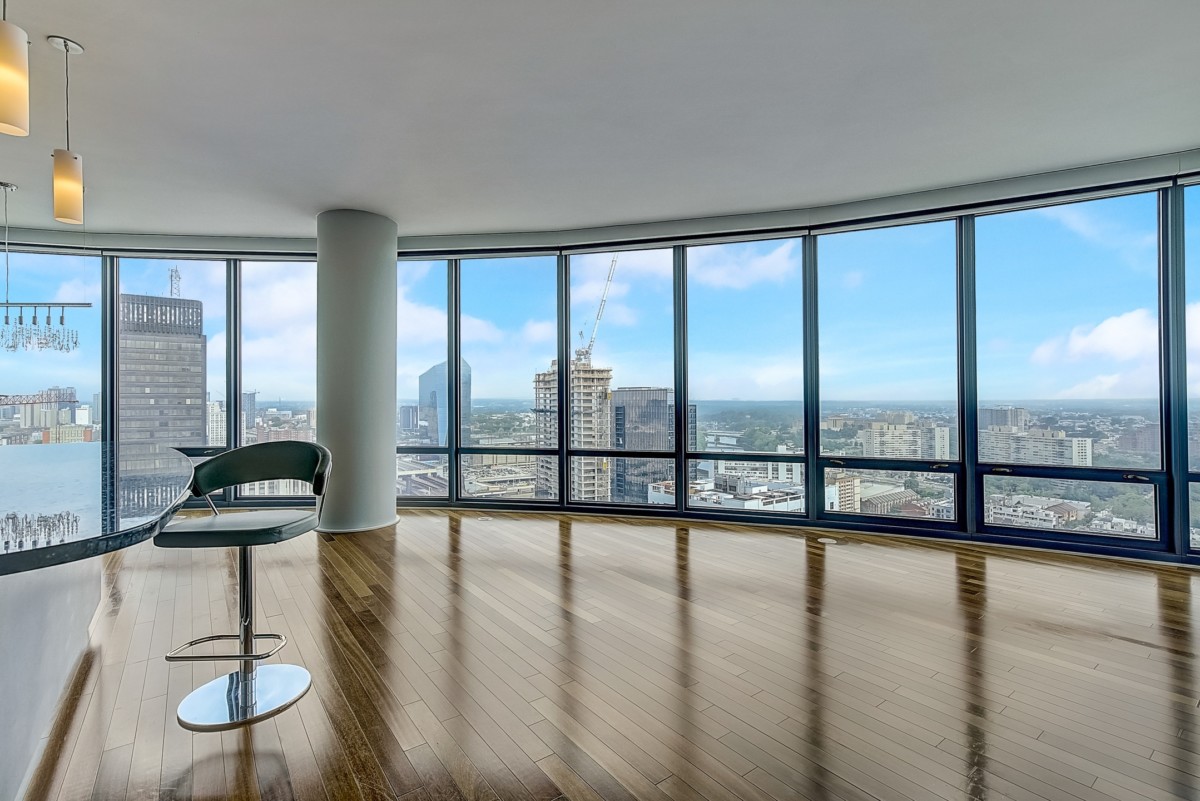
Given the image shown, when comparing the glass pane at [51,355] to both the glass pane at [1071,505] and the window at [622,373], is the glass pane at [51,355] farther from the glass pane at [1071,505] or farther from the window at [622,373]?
the glass pane at [1071,505]

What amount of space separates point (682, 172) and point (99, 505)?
13.0ft

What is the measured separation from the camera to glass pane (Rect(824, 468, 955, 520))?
195 inches

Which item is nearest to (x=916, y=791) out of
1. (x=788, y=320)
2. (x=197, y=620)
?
(x=197, y=620)

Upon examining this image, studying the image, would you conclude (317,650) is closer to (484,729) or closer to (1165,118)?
(484,729)

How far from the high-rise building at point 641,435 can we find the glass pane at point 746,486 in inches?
5.6

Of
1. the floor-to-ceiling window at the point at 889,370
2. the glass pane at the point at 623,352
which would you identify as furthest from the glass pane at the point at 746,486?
the glass pane at the point at 623,352

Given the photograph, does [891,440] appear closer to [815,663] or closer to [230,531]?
[815,663]

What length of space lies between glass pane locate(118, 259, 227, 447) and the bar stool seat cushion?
4637mm

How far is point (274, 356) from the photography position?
633 centimetres

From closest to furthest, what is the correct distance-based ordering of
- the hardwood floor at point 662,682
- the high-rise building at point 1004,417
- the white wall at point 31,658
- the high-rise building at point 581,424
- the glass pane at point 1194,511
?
the white wall at point 31,658 → the hardwood floor at point 662,682 → the glass pane at point 1194,511 → the high-rise building at point 1004,417 → the high-rise building at point 581,424

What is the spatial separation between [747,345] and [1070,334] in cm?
245

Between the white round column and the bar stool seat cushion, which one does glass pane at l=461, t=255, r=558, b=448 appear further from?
the bar stool seat cushion

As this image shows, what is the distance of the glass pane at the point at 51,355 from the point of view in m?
5.76

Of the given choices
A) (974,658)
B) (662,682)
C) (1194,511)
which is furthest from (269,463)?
(1194,511)
